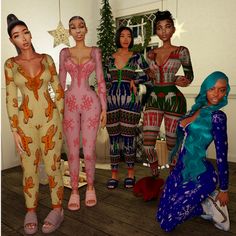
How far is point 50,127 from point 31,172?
0.39m

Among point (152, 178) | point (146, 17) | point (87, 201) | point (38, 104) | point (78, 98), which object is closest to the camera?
point (38, 104)

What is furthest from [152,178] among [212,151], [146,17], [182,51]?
[146,17]

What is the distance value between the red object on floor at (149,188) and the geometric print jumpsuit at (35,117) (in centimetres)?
→ 97

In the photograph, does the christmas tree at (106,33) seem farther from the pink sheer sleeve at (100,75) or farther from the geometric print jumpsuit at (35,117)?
the geometric print jumpsuit at (35,117)

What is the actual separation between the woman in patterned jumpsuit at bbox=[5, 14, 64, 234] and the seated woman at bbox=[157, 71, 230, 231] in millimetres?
956

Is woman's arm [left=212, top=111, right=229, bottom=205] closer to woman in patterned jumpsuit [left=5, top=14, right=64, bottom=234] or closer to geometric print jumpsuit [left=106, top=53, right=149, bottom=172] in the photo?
geometric print jumpsuit [left=106, top=53, right=149, bottom=172]

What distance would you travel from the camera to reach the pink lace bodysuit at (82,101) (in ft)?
7.89

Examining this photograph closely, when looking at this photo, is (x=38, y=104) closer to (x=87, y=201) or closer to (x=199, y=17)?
(x=87, y=201)

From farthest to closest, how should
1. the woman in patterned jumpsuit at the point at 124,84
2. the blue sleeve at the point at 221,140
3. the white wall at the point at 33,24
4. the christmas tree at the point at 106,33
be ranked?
the christmas tree at the point at 106,33 < the white wall at the point at 33,24 < the woman in patterned jumpsuit at the point at 124,84 < the blue sleeve at the point at 221,140

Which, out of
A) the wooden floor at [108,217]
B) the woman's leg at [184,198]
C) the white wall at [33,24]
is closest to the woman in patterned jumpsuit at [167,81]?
the woman's leg at [184,198]

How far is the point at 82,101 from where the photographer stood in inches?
94.4

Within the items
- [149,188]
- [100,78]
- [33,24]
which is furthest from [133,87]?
[33,24]

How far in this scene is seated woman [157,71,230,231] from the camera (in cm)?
194

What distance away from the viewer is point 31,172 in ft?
6.78
